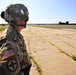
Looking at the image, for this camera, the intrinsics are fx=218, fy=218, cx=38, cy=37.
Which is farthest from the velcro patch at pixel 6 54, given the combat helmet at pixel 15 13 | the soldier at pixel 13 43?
the combat helmet at pixel 15 13

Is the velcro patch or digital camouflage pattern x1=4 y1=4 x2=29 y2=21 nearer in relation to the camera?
the velcro patch

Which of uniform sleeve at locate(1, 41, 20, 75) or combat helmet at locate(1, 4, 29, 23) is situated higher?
combat helmet at locate(1, 4, 29, 23)

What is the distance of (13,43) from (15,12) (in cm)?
37

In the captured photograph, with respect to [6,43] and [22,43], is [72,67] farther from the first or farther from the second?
[6,43]

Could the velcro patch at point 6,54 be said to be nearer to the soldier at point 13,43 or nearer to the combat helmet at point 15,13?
the soldier at point 13,43

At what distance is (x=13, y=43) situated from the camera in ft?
6.91

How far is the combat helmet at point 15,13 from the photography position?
229cm

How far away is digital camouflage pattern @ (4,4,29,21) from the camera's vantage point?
2.29 meters

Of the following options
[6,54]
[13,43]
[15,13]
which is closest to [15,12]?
[15,13]

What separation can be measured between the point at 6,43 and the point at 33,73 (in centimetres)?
431

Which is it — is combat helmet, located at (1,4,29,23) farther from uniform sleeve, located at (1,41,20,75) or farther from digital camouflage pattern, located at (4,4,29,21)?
uniform sleeve, located at (1,41,20,75)

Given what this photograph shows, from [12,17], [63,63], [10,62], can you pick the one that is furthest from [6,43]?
[63,63]

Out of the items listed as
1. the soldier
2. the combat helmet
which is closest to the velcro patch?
the soldier

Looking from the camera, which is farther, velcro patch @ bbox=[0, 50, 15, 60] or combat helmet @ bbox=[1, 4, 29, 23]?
combat helmet @ bbox=[1, 4, 29, 23]
